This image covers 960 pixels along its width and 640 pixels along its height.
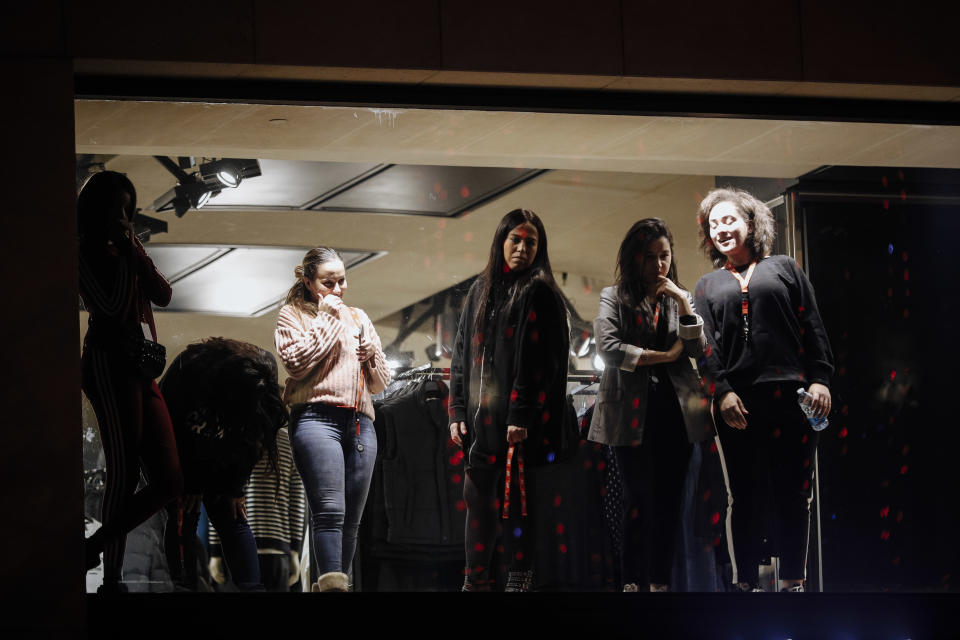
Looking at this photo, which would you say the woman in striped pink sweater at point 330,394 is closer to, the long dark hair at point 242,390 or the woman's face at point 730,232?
the long dark hair at point 242,390

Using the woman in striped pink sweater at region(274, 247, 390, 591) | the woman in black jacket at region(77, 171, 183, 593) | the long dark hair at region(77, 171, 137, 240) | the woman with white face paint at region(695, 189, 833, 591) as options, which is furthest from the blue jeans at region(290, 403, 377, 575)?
the woman with white face paint at region(695, 189, 833, 591)

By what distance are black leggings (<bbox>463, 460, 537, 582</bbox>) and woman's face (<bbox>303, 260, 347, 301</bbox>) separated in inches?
35.7

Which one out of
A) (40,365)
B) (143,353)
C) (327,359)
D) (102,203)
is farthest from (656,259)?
(40,365)

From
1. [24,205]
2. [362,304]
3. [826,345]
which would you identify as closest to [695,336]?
[826,345]

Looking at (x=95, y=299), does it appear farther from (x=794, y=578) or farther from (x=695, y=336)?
(x=794, y=578)

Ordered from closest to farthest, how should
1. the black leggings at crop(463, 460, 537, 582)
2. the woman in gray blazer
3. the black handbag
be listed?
the black handbag < the black leggings at crop(463, 460, 537, 582) < the woman in gray blazer

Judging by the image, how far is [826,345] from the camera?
5.32 m

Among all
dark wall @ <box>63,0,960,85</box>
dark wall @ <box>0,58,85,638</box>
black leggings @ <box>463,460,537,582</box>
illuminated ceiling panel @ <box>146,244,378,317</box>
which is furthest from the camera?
black leggings @ <box>463,460,537,582</box>

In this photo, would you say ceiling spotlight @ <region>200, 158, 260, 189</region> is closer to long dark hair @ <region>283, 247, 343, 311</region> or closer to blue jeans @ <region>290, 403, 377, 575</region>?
long dark hair @ <region>283, 247, 343, 311</region>

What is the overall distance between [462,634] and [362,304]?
1.34 meters

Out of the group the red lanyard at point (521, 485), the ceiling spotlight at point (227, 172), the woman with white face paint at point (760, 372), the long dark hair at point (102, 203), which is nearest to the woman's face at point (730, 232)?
the woman with white face paint at point (760, 372)

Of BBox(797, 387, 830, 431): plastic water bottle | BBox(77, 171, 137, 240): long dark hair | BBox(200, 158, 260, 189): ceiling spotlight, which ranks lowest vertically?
BBox(797, 387, 830, 431): plastic water bottle

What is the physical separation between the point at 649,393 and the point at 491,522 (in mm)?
841

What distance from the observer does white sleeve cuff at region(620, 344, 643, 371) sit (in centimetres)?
515
